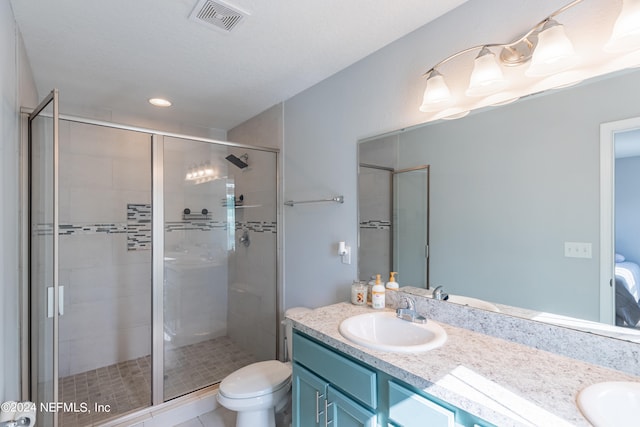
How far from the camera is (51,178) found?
141cm

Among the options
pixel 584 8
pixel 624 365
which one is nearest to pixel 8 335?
pixel 624 365

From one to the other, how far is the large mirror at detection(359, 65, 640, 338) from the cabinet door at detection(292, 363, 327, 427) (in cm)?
73

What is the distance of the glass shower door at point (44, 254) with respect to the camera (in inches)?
52.1

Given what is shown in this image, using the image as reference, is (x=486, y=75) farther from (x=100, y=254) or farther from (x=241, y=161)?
(x=100, y=254)

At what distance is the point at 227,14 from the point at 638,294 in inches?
76.9

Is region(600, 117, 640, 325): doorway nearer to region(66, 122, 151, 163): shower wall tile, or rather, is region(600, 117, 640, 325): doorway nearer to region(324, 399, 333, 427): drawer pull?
region(324, 399, 333, 427): drawer pull

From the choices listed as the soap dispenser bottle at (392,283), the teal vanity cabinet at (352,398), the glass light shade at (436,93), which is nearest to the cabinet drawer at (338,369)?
the teal vanity cabinet at (352,398)

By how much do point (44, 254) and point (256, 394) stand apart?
49.7 inches

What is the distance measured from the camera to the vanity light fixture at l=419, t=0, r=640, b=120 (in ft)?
3.36

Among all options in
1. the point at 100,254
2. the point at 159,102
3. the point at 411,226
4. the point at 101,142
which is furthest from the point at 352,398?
the point at 101,142

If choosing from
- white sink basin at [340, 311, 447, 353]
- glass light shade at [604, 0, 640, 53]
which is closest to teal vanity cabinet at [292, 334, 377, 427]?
white sink basin at [340, 311, 447, 353]

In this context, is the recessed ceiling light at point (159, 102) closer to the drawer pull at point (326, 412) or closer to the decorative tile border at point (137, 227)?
the decorative tile border at point (137, 227)

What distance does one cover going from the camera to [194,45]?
1.76 m

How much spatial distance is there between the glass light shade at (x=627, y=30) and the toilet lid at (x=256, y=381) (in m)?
2.07
